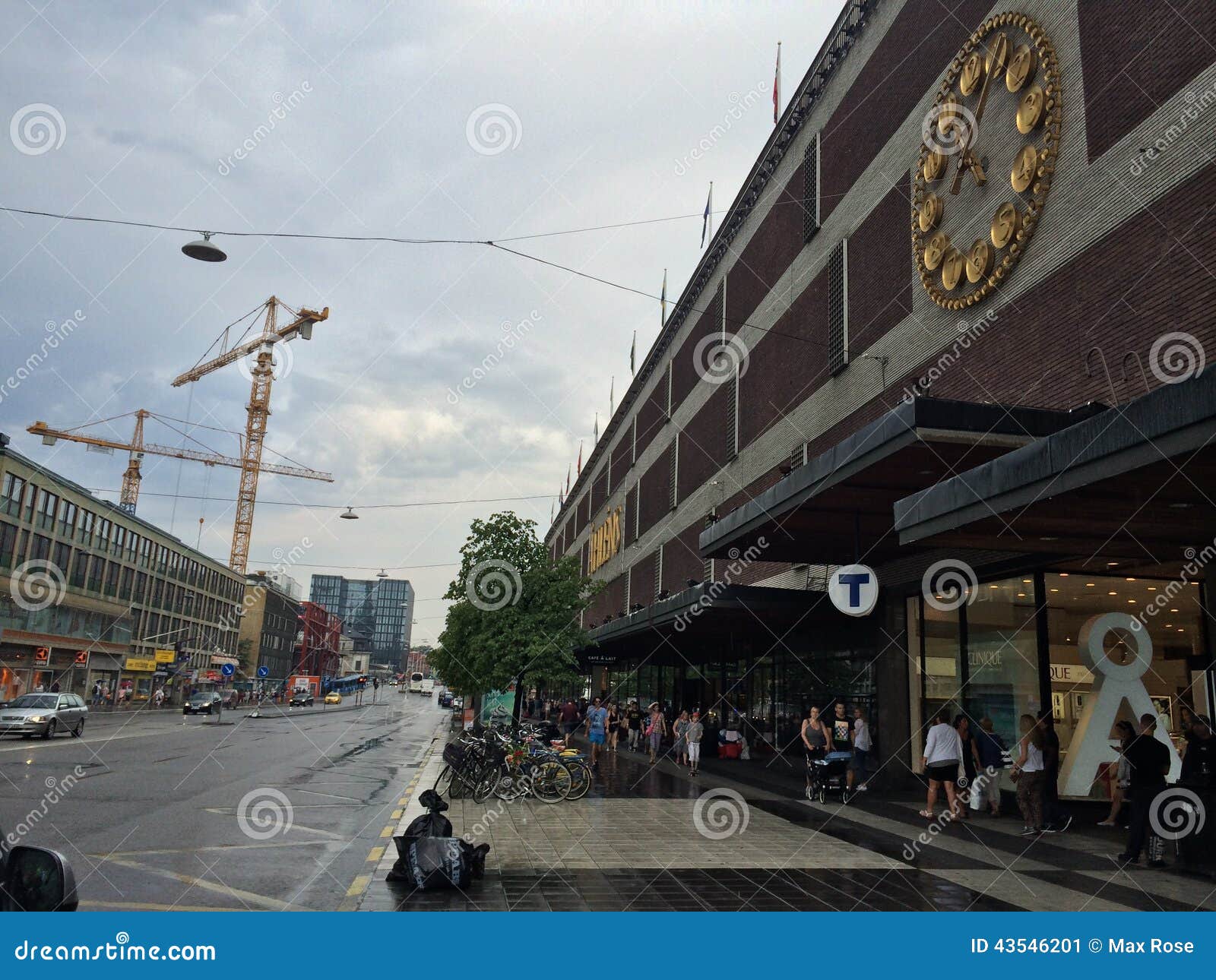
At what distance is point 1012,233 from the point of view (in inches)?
570

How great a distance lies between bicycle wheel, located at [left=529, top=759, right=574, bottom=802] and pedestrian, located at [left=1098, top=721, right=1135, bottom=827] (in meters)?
8.83

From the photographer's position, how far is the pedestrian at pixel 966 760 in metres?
15.5

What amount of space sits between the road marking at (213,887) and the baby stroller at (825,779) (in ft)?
38.9

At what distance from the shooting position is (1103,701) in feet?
49.3

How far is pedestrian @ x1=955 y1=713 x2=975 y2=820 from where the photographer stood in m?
15.5

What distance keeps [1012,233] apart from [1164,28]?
3448 mm

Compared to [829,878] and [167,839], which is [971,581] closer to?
[829,878]

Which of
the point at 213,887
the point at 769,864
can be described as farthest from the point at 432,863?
the point at 769,864

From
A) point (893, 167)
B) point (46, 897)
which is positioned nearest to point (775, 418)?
point (893, 167)

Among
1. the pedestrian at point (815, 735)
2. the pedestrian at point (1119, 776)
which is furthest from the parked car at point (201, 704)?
the pedestrian at point (1119, 776)

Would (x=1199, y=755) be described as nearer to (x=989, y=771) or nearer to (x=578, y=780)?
(x=989, y=771)

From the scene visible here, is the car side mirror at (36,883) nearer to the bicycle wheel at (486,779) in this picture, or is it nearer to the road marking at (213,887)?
the road marking at (213,887)

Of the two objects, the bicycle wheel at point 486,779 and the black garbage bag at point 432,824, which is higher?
the black garbage bag at point 432,824

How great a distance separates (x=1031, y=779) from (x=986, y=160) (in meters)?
9.86
